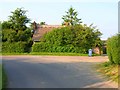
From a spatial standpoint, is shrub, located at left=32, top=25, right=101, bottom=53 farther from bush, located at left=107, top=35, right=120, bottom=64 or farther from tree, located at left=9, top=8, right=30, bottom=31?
bush, located at left=107, top=35, right=120, bottom=64

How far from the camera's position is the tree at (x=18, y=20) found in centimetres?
6209

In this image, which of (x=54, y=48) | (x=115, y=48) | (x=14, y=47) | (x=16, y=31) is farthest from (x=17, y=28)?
(x=115, y=48)

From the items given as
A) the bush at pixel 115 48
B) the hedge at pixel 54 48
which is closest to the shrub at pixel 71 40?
the hedge at pixel 54 48

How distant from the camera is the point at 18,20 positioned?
6309cm

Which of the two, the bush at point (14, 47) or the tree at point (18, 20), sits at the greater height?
the tree at point (18, 20)

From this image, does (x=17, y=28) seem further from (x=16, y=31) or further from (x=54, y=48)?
(x=54, y=48)

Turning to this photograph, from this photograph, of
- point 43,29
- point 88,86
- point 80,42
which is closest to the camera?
point 88,86

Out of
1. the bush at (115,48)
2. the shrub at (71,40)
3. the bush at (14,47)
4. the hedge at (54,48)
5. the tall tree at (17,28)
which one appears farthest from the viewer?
the tall tree at (17,28)

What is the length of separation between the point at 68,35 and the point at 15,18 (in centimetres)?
1528

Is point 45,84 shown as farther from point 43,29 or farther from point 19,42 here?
point 43,29

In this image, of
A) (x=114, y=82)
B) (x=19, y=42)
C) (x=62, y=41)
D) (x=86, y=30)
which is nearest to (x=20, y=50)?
(x=19, y=42)

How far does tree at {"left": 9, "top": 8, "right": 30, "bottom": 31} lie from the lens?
62094mm

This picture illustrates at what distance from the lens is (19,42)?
2156 inches

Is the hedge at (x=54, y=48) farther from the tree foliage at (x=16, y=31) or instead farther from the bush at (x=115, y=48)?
the bush at (x=115, y=48)
